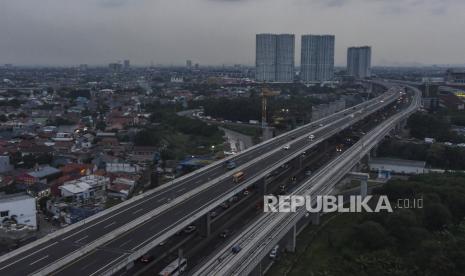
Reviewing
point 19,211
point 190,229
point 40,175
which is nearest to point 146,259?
point 190,229

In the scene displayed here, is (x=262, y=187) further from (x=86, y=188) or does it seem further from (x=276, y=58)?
(x=276, y=58)

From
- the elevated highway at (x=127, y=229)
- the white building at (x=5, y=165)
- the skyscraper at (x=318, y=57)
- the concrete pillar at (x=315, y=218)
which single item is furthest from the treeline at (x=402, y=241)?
the skyscraper at (x=318, y=57)

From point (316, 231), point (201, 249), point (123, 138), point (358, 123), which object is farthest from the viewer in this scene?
point (358, 123)

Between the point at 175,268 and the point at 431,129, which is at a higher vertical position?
the point at 431,129

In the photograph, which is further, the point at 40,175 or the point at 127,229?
the point at 40,175

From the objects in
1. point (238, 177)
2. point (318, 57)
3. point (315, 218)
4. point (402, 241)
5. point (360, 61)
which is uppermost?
point (318, 57)

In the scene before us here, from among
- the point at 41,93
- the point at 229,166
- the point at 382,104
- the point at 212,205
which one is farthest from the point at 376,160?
the point at 41,93

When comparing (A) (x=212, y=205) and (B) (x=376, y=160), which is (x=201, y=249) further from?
(B) (x=376, y=160)

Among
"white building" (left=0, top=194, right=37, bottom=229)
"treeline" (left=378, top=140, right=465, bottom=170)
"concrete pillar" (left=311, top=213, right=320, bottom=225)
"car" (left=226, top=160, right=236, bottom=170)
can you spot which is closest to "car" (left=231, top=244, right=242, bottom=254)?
"concrete pillar" (left=311, top=213, right=320, bottom=225)
